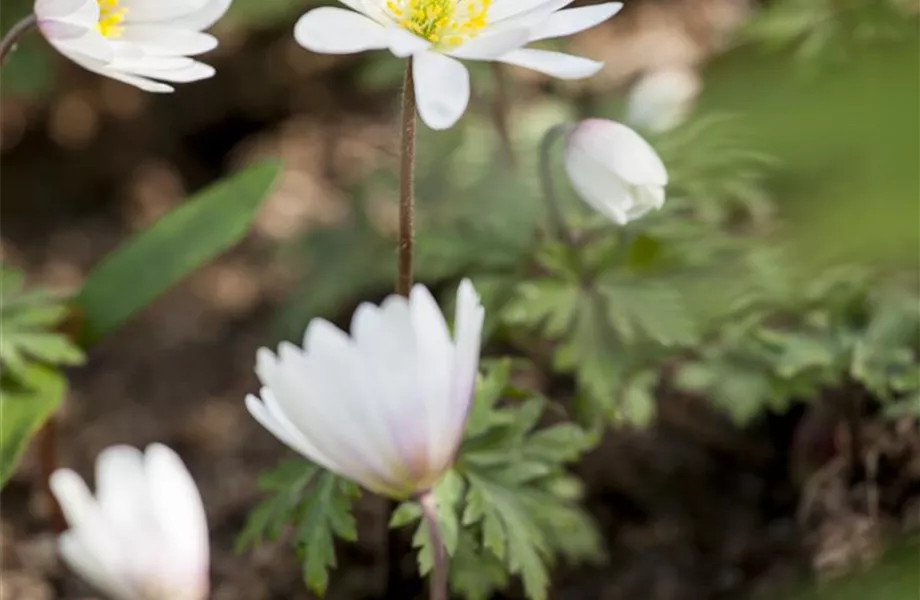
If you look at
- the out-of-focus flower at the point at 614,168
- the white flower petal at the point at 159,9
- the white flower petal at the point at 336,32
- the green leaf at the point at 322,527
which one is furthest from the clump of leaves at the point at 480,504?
the white flower petal at the point at 159,9

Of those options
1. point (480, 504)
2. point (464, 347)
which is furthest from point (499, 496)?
point (464, 347)

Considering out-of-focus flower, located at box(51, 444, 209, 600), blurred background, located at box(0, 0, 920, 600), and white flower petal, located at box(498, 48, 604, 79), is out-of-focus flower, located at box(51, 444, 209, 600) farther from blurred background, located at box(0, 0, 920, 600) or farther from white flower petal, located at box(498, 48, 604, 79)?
white flower petal, located at box(498, 48, 604, 79)

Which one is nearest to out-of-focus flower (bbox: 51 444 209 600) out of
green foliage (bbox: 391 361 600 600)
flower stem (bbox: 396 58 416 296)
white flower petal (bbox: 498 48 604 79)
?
green foliage (bbox: 391 361 600 600)

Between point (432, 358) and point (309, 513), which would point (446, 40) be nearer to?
point (432, 358)

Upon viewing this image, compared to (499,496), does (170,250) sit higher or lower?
higher

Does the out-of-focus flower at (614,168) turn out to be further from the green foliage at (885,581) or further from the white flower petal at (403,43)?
the green foliage at (885,581)

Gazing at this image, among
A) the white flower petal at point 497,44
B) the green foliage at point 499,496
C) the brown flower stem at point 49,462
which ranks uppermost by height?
the white flower petal at point 497,44
